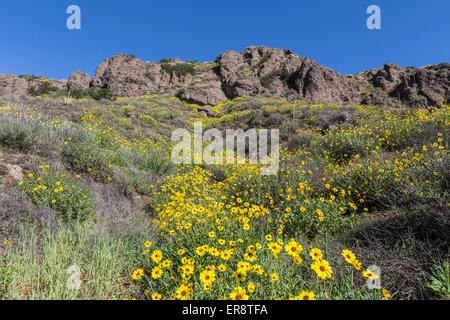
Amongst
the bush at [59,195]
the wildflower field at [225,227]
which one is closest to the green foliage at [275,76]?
the wildflower field at [225,227]

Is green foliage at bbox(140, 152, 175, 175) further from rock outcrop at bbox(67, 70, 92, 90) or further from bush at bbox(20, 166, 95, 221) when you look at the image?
rock outcrop at bbox(67, 70, 92, 90)

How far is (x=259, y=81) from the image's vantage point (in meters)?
32.6

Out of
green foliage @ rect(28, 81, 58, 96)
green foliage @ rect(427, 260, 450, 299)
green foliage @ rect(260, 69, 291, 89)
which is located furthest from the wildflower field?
green foliage @ rect(28, 81, 58, 96)

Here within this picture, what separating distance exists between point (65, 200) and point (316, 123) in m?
12.9

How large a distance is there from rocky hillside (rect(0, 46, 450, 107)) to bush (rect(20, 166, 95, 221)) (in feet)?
75.2

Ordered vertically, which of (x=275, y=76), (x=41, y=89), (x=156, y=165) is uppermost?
(x=275, y=76)

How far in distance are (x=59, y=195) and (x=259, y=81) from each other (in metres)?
32.9

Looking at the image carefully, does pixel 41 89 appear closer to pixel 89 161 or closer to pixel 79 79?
pixel 79 79

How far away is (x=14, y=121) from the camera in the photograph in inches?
194

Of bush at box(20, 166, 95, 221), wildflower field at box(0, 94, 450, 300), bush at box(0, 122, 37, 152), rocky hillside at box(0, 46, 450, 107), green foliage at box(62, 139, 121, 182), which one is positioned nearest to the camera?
wildflower field at box(0, 94, 450, 300)

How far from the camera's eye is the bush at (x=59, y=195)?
3.35m

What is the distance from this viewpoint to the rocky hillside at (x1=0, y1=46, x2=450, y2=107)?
19.8 metres

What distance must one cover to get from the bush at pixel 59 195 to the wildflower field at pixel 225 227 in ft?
0.07

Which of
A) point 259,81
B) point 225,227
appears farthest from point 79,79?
point 225,227
